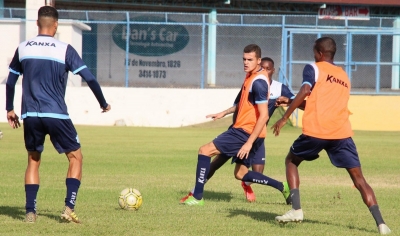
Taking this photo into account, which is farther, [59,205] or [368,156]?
[368,156]

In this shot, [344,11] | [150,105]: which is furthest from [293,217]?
[344,11]

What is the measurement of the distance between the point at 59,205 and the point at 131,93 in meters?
18.1

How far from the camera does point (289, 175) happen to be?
7566mm

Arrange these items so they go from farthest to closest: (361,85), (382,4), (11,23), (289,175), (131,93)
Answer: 1. (382,4)
2. (361,85)
3. (11,23)
4. (131,93)
5. (289,175)

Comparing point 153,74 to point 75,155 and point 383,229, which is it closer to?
point 75,155

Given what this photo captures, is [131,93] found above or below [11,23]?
below

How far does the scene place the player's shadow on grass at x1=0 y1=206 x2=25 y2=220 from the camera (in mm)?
7984

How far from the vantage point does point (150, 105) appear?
26938 mm

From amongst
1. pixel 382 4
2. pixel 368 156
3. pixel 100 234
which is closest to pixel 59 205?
pixel 100 234

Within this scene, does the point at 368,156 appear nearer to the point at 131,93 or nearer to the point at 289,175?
the point at 289,175

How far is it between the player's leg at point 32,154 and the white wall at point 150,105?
1917 cm

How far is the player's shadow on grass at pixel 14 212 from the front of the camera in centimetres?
A: 798

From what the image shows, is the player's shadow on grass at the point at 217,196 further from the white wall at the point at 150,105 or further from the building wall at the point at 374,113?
the white wall at the point at 150,105

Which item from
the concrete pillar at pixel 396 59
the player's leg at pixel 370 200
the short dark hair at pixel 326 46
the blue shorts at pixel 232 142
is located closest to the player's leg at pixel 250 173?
the blue shorts at pixel 232 142
